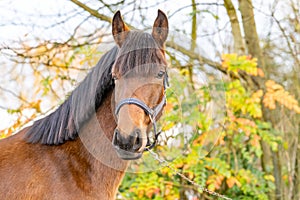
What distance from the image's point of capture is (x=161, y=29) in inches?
105

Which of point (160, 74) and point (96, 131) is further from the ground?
point (160, 74)

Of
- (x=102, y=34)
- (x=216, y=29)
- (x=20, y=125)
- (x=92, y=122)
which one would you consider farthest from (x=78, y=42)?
(x=92, y=122)

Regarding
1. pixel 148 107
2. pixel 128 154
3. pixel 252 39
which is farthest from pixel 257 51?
pixel 128 154

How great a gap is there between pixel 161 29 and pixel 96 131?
2.25ft

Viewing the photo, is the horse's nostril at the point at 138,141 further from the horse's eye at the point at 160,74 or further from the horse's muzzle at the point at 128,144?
the horse's eye at the point at 160,74

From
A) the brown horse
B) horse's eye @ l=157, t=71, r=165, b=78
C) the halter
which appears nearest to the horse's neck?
the brown horse

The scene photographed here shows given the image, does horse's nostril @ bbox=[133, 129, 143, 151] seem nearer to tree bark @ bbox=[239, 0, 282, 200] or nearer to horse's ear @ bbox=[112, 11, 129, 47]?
horse's ear @ bbox=[112, 11, 129, 47]

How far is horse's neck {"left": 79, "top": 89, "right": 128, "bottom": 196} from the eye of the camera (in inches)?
106

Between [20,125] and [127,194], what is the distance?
1.47 meters

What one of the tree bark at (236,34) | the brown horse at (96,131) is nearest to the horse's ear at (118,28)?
the brown horse at (96,131)

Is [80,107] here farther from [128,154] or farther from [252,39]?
[252,39]

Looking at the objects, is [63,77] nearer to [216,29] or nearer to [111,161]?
[216,29]

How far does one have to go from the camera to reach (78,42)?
5691mm

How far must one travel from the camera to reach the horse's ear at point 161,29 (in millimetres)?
2654
